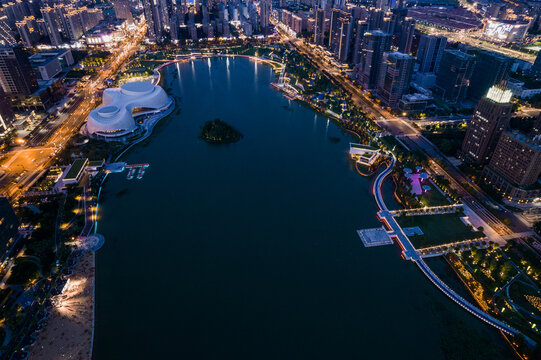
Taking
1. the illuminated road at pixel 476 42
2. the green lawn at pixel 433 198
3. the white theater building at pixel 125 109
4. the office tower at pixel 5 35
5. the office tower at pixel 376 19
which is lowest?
the green lawn at pixel 433 198

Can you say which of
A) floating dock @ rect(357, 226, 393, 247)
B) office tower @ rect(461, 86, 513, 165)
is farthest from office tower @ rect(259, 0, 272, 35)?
floating dock @ rect(357, 226, 393, 247)

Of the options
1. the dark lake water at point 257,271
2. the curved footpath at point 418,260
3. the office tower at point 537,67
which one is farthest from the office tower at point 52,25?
the office tower at point 537,67

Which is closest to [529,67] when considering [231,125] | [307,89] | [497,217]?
[307,89]

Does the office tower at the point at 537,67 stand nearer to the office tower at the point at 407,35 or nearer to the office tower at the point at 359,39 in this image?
the office tower at the point at 407,35

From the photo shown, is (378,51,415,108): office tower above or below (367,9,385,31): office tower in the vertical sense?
below

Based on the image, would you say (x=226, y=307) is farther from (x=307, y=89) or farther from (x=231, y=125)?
(x=307, y=89)

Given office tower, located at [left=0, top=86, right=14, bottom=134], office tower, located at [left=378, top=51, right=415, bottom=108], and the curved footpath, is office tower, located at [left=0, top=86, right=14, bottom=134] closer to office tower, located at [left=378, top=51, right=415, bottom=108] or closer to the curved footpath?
the curved footpath
